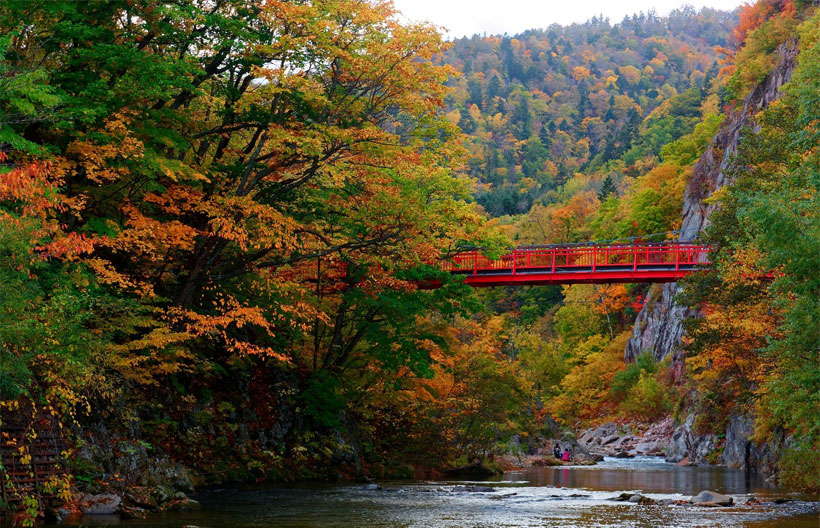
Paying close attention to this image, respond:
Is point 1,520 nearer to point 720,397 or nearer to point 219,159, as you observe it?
point 219,159

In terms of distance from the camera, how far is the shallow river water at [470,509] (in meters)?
13.9

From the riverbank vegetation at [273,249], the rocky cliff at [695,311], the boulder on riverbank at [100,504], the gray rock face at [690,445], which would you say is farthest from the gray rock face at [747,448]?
the boulder on riverbank at [100,504]

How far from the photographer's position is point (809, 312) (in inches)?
588

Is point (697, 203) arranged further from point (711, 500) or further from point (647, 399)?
point (711, 500)

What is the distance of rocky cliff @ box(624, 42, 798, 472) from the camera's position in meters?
32.8

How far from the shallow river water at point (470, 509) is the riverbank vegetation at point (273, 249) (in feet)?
6.08

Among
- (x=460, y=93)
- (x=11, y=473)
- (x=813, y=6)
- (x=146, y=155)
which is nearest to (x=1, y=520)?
(x=11, y=473)

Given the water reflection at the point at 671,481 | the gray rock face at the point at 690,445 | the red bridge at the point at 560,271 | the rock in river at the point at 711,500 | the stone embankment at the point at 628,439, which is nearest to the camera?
the rock in river at the point at 711,500

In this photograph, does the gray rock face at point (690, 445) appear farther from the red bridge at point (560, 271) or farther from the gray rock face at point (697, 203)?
the red bridge at point (560, 271)

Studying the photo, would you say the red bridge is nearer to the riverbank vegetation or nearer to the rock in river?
the riverbank vegetation

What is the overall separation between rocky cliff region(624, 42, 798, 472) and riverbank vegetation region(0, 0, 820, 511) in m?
2.05

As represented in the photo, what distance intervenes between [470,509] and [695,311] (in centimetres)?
3453

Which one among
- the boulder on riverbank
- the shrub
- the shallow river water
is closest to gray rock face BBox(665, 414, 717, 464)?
the shrub

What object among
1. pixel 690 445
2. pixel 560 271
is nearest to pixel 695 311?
pixel 690 445
